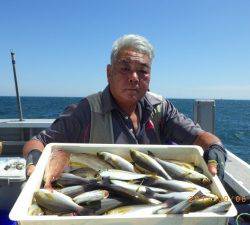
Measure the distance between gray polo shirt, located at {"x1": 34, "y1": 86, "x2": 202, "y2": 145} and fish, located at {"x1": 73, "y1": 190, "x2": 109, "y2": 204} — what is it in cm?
150

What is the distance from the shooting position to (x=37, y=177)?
7.69 feet

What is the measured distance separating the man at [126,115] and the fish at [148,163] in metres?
0.95

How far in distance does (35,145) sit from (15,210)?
1524 millimetres

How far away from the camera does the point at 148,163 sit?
9.01 feet

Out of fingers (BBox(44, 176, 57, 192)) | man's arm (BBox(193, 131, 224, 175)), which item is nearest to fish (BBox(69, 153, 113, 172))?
fingers (BBox(44, 176, 57, 192))

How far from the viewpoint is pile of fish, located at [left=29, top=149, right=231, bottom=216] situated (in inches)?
81.5

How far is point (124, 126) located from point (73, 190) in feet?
5.60

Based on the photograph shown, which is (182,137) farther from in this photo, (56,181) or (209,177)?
(56,181)

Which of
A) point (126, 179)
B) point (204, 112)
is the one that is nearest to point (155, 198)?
point (126, 179)

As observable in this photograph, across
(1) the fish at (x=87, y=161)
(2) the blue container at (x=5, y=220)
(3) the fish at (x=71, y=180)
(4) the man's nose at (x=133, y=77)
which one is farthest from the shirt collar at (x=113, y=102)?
(2) the blue container at (x=5, y=220)

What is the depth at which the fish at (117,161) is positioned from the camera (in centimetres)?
275

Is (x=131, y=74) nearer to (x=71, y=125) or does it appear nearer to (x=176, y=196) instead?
(x=71, y=125)

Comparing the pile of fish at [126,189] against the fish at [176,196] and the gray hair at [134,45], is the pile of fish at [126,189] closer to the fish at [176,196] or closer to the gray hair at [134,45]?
the fish at [176,196]

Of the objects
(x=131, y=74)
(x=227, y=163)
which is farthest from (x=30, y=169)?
(x=227, y=163)
